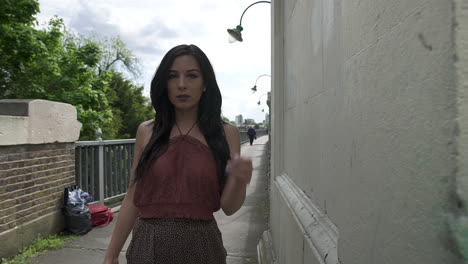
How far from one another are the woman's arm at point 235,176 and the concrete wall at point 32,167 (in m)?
3.59

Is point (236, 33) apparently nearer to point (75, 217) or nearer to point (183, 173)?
point (75, 217)

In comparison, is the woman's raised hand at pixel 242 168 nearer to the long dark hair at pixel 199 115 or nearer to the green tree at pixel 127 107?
the long dark hair at pixel 199 115

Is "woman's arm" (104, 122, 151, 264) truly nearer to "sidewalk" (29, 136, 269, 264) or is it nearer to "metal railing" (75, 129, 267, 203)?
"sidewalk" (29, 136, 269, 264)

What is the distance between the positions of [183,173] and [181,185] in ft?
0.19

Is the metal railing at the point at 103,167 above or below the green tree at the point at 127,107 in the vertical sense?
below

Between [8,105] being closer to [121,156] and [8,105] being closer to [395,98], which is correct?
[121,156]

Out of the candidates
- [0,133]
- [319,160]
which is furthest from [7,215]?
[319,160]

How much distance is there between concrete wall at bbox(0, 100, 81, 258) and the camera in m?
4.40

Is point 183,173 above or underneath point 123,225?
above

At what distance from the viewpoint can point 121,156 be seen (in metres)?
7.71

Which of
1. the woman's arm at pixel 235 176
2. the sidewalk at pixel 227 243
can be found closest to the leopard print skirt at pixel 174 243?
the woman's arm at pixel 235 176

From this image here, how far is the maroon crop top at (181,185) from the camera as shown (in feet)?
5.50

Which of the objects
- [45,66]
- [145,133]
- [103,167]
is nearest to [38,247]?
[103,167]

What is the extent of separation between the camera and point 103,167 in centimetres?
708
